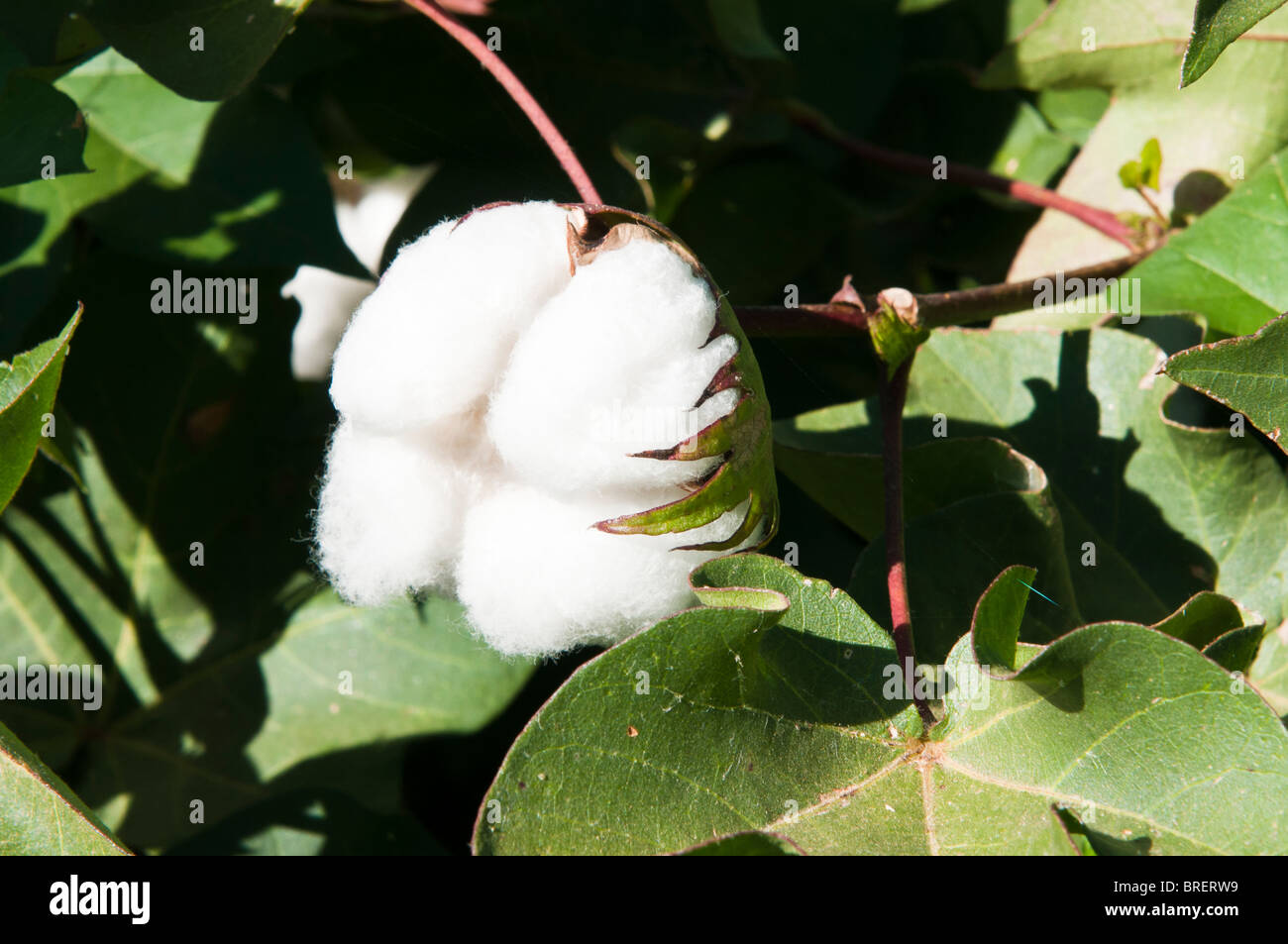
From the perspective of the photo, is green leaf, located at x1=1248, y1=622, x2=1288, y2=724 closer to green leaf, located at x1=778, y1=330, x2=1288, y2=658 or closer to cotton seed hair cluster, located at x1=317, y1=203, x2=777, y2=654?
green leaf, located at x1=778, y1=330, x2=1288, y2=658

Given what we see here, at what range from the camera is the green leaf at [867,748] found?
720mm

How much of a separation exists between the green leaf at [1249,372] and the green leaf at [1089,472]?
18 centimetres

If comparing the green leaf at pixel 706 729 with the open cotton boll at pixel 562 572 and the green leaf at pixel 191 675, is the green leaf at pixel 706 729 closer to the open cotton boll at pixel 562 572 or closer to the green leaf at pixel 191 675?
the open cotton boll at pixel 562 572

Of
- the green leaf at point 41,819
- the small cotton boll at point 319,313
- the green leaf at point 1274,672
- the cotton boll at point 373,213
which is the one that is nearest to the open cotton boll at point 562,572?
the green leaf at point 41,819

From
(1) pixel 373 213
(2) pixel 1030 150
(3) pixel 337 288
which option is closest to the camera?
(2) pixel 1030 150

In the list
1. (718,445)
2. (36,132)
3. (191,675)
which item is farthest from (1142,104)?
(191,675)

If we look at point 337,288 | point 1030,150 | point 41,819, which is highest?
point 1030,150

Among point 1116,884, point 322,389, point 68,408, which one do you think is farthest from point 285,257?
point 1116,884

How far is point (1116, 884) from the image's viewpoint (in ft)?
2.33

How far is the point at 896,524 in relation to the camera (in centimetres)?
87

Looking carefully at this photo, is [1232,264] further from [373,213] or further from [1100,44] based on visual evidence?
[373,213]

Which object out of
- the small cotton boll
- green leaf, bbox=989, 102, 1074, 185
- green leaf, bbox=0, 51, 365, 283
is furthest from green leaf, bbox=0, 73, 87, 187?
green leaf, bbox=989, 102, 1074, 185

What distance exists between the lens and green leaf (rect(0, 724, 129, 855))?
0.75 meters

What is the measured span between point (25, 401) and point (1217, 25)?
0.85m
